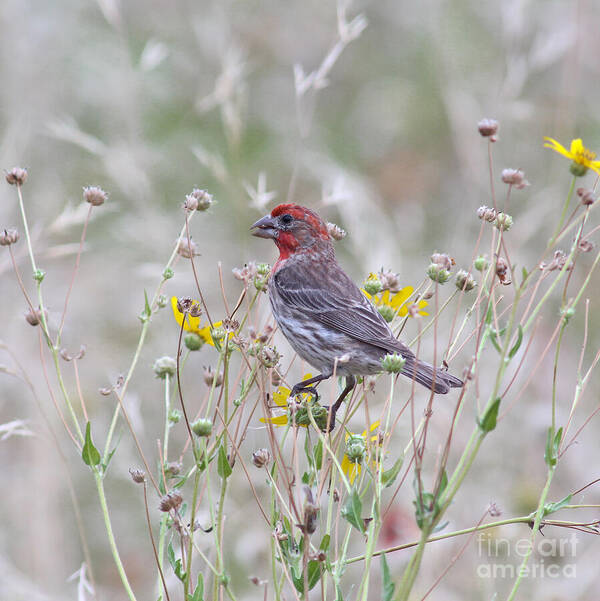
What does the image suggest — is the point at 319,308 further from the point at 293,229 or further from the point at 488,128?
the point at 488,128

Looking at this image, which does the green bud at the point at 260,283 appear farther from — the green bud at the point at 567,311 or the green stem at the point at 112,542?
the green bud at the point at 567,311

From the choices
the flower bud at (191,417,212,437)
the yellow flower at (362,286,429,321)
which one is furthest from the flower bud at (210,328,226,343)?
the yellow flower at (362,286,429,321)

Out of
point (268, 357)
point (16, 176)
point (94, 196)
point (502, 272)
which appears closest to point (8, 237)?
point (16, 176)

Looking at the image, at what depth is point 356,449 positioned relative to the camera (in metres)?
2.48

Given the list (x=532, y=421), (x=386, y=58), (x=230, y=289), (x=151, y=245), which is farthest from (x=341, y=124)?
(x=532, y=421)

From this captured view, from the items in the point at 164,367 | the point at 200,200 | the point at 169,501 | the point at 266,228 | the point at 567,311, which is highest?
the point at 266,228

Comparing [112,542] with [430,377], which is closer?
[112,542]

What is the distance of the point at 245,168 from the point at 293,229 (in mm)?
2359

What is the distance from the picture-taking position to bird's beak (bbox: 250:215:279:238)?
4.52 m

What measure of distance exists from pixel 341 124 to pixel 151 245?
111 inches

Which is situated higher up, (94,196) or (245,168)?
(245,168)

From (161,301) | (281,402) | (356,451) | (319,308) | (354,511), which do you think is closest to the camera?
(354,511)

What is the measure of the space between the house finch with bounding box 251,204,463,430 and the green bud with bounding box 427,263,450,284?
34.1 inches

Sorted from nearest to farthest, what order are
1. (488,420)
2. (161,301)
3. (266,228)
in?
(488,420), (161,301), (266,228)
